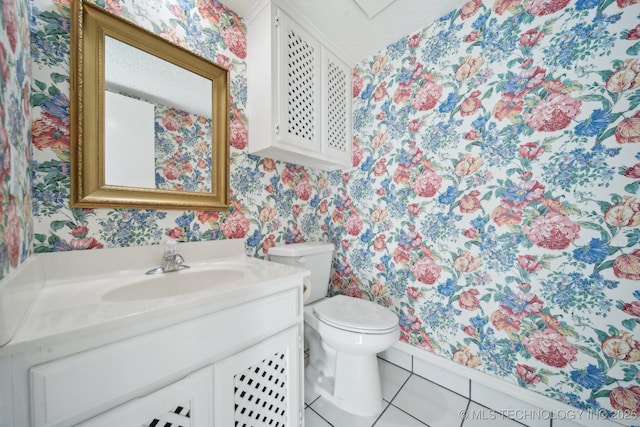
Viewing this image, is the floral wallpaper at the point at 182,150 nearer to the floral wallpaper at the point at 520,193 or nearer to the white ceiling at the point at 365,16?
the white ceiling at the point at 365,16

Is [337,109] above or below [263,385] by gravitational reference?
above

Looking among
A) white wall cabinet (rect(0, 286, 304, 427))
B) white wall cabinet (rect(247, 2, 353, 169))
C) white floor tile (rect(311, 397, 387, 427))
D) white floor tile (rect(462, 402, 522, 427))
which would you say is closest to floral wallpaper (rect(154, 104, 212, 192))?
white wall cabinet (rect(247, 2, 353, 169))

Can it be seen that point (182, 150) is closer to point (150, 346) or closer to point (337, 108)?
point (150, 346)

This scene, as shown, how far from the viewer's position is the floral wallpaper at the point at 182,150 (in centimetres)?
102

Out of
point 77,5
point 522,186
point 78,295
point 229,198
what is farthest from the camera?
point 229,198

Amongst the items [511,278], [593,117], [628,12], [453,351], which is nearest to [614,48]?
[628,12]

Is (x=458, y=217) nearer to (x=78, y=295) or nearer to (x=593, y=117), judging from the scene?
(x=593, y=117)

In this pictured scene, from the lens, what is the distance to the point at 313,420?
109 cm

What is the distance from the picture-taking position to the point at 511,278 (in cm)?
108

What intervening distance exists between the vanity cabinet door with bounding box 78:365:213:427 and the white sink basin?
0.27 metres

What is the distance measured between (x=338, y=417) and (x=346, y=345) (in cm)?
36

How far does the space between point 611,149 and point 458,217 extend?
594mm

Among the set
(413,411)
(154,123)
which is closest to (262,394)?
(413,411)

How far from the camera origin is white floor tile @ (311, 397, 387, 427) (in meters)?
1.07
